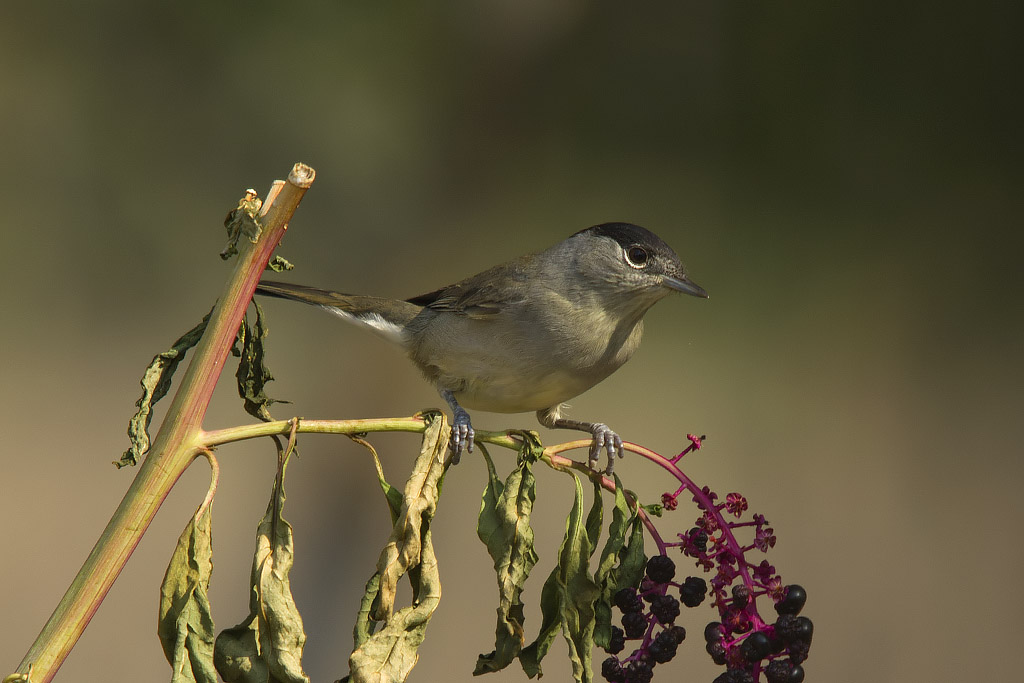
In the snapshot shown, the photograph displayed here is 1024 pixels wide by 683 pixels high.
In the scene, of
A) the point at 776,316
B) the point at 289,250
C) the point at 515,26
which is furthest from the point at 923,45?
the point at 289,250

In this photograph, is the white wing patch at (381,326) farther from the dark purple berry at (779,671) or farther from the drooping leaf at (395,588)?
the dark purple berry at (779,671)

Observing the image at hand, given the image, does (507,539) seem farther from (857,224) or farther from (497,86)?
(857,224)

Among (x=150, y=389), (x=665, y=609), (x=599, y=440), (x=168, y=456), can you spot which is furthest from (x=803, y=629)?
(x=150, y=389)

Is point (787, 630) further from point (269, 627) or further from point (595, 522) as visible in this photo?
point (269, 627)

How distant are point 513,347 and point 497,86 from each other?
14.4 ft

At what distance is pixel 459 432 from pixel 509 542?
2.59 ft

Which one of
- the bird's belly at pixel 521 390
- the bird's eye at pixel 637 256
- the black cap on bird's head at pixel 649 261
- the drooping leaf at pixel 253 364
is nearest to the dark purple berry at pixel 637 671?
the drooping leaf at pixel 253 364

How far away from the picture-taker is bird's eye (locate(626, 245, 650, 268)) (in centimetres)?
317

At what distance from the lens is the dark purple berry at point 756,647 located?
175cm

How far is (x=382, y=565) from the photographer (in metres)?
1.64

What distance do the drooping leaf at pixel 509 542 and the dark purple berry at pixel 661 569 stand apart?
240 millimetres

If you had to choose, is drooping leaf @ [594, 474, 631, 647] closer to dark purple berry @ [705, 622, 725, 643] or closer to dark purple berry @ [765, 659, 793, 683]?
dark purple berry @ [705, 622, 725, 643]

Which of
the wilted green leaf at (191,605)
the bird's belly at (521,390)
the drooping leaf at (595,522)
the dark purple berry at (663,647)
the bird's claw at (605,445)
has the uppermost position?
the bird's belly at (521,390)

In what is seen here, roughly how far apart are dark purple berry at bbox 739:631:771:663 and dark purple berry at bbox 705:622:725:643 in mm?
49
